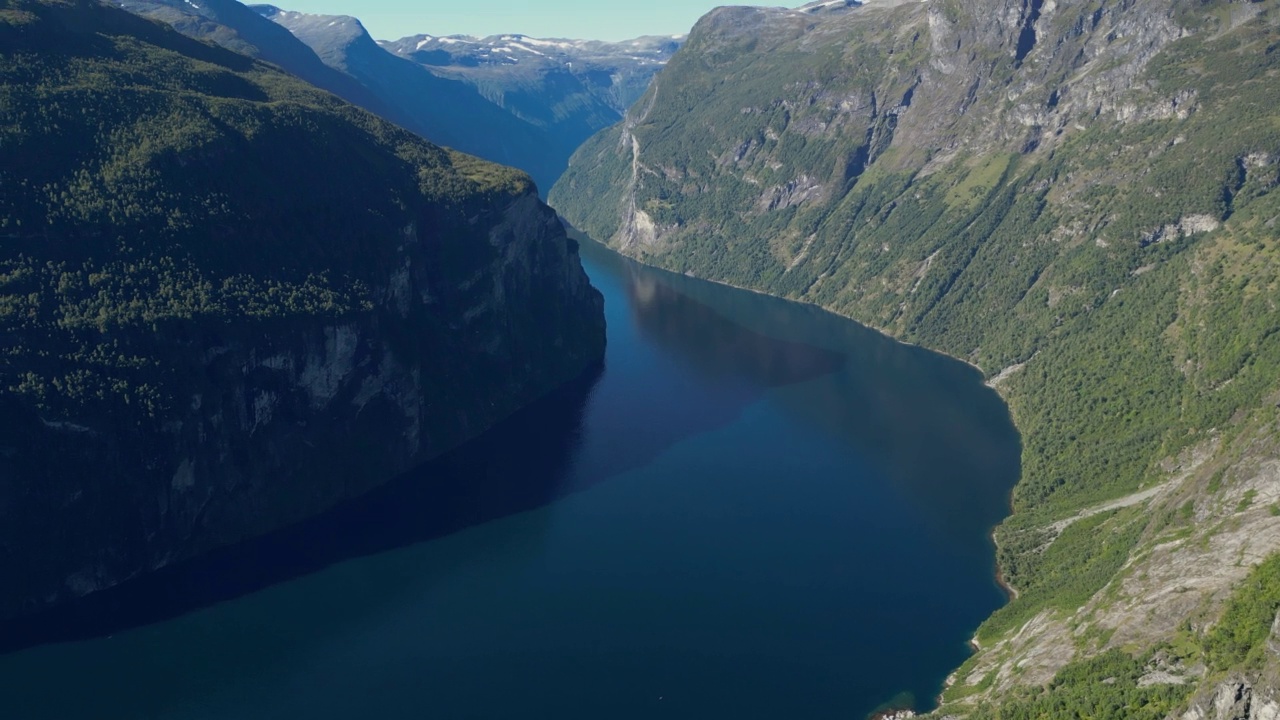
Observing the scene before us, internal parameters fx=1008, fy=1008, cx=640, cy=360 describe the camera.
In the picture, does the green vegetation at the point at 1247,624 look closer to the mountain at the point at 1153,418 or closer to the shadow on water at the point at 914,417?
the mountain at the point at 1153,418

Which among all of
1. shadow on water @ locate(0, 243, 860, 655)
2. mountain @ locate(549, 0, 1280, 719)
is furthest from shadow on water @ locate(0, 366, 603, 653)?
mountain @ locate(549, 0, 1280, 719)

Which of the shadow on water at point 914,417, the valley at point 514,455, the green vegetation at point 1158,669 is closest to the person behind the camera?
the green vegetation at point 1158,669

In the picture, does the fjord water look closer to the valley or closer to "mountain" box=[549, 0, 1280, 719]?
the valley

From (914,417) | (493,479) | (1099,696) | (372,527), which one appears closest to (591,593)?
(372,527)

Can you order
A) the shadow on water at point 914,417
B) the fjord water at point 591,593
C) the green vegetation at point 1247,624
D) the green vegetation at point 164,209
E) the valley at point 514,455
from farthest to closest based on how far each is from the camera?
the shadow on water at point 914,417, the green vegetation at point 164,209, the fjord water at point 591,593, the valley at point 514,455, the green vegetation at point 1247,624

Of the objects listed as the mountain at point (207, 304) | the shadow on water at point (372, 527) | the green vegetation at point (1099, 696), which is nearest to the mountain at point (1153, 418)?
the green vegetation at point (1099, 696)

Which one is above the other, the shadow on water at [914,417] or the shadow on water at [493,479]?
the shadow on water at [914,417]
